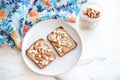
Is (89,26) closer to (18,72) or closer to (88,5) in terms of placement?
(88,5)

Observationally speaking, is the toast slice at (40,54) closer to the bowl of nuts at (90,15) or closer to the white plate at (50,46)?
the white plate at (50,46)

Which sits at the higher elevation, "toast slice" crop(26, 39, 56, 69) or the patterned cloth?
the patterned cloth

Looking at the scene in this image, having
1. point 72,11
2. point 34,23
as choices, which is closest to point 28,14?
point 34,23

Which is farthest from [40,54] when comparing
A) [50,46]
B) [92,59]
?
[92,59]

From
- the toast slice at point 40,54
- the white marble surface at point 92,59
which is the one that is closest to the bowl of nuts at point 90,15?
the white marble surface at point 92,59

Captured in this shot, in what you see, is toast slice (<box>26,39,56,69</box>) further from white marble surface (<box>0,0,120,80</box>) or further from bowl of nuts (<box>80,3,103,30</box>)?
bowl of nuts (<box>80,3,103,30</box>)

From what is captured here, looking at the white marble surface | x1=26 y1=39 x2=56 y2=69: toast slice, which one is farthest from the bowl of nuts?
x1=26 y1=39 x2=56 y2=69: toast slice
